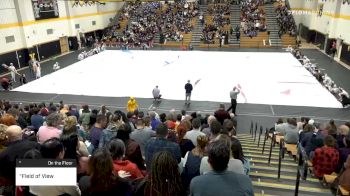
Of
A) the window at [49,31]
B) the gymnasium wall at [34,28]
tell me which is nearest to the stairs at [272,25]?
the gymnasium wall at [34,28]

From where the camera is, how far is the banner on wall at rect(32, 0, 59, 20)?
24.8m

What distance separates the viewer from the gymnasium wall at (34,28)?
21828 mm

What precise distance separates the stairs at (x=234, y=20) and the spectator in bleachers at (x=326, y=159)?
82.5 ft

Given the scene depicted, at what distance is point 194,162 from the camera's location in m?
3.53

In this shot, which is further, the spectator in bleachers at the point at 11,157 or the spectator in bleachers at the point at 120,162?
the spectator in bleachers at the point at 11,157

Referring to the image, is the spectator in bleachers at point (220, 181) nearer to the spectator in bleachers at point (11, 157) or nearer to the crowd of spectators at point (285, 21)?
the spectator in bleachers at point (11, 157)

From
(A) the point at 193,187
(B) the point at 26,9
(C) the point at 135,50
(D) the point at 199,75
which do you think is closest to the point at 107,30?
(C) the point at 135,50

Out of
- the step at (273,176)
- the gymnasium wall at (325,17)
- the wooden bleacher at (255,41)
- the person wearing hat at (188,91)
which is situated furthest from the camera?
the wooden bleacher at (255,41)

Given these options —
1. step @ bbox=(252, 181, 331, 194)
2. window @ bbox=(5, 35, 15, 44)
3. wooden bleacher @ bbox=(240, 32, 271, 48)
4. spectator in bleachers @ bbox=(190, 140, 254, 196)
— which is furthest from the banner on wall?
spectator in bleachers @ bbox=(190, 140, 254, 196)

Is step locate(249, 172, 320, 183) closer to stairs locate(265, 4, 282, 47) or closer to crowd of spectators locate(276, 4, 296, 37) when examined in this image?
stairs locate(265, 4, 282, 47)

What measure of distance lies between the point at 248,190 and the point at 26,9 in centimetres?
2529

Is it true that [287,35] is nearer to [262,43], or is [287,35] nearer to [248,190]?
[262,43]

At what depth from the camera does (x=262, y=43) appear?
96.9 feet

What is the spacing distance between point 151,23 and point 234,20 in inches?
360
